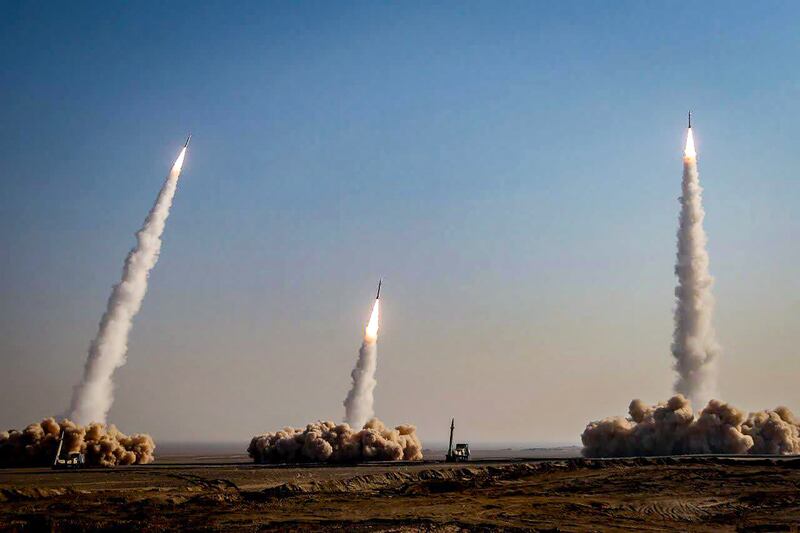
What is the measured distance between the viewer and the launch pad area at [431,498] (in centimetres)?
2700

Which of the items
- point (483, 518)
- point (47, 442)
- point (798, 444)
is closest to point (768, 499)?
point (483, 518)

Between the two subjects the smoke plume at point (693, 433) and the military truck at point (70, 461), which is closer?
the military truck at point (70, 461)

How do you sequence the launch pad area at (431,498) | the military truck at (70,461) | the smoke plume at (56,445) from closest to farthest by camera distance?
the launch pad area at (431,498), the military truck at (70,461), the smoke plume at (56,445)

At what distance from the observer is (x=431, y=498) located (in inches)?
1351

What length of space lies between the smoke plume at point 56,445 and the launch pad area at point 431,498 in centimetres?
1426

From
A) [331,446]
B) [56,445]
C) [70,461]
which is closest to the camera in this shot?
[70,461]

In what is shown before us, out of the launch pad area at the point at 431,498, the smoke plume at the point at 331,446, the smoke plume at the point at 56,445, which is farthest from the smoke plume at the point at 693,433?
the smoke plume at the point at 56,445

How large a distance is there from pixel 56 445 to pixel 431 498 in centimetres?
3936

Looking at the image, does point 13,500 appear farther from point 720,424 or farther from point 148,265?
point 720,424

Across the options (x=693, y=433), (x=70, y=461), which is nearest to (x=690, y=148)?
(x=693, y=433)

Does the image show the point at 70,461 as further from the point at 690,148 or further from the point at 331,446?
the point at 690,148

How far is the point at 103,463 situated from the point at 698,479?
46.9 metres

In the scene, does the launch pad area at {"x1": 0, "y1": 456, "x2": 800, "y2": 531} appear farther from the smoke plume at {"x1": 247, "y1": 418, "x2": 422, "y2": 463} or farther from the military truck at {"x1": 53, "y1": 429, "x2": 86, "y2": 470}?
the smoke plume at {"x1": 247, "y1": 418, "x2": 422, "y2": 463}

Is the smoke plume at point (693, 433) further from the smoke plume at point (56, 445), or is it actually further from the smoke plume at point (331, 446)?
the smoke plume at point (56, 445)
